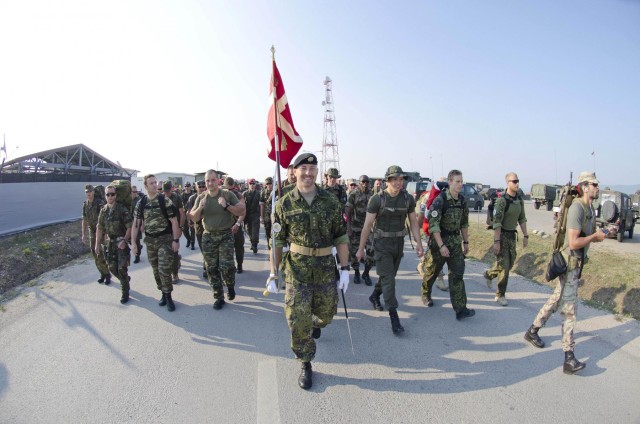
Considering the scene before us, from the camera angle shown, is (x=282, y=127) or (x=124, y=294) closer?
(x=282, y=127)

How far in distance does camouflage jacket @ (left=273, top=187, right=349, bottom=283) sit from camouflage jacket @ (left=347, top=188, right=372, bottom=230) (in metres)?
3.57

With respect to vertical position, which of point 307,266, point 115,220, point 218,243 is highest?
point 115,220

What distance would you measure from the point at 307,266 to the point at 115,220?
13.4 ft

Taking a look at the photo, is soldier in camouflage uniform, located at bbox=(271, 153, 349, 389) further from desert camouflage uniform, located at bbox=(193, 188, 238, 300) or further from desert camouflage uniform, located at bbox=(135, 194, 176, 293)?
desert camouflage uniform, located at bbox=(135, 194, 176, 293)

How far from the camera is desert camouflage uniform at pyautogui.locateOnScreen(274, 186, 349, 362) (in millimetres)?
3146

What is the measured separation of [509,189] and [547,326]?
204 cm

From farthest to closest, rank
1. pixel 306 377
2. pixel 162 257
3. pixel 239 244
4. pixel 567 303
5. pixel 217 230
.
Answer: pixel 239 244 → pixel 217 230 → pixel 162 257 → pixel 567 303 → pixel 306 377

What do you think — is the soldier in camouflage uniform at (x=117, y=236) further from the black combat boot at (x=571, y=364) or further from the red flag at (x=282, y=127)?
the black combat boot at (x=571, y=364)

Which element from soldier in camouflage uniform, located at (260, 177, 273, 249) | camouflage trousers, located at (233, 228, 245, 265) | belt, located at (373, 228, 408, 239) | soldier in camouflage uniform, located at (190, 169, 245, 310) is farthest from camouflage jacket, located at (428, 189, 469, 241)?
soldier in camouflage uniform, located at (260, 177, 273, 249)

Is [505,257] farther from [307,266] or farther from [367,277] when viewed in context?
[307,266]

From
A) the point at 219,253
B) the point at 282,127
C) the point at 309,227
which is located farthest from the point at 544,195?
the point at 309,227

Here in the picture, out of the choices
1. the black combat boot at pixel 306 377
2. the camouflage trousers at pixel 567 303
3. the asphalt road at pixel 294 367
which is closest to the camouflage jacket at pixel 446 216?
the asphalt road at pixel 294 367

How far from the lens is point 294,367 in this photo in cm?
Answer: 338

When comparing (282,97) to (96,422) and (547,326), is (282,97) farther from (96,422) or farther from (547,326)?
(547,326)
